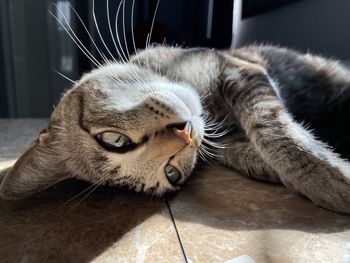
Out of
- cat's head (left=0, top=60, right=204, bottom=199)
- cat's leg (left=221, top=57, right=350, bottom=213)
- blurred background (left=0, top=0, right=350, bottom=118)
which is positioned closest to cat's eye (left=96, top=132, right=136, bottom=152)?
cat's head (left=0, top=60, right=204, bottom=199)

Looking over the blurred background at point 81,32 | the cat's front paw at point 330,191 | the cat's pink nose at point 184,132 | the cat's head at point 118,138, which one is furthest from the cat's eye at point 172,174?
the blurred background at point 81,32

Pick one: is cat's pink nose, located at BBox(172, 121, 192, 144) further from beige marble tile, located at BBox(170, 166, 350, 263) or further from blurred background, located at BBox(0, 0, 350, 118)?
blurred background, located at BBox(0, 0, 350, 118)

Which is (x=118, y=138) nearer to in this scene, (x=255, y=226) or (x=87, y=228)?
(x=87, y=228)

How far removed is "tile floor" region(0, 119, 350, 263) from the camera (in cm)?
85

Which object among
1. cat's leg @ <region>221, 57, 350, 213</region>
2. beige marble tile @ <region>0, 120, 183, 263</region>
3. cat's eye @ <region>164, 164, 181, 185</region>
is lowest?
beige marble tile @ <region>0, 120, 183, 263</region>

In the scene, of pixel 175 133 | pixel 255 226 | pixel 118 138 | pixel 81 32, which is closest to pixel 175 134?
pixel 175 133

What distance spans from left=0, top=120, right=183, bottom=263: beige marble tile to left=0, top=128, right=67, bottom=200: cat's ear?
49mm

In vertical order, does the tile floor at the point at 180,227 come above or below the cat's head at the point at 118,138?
below

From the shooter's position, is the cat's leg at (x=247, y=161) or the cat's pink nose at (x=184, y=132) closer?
the cat's pink nose at (x=184, y=132)

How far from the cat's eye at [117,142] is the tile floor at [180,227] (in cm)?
17

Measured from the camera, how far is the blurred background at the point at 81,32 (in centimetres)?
270

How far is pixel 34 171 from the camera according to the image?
3.51ft

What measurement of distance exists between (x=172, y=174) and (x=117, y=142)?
7.9 inches

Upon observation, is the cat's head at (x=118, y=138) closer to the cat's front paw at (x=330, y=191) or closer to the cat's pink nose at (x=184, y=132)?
the cat's pink nose at (x=184, y=132)
